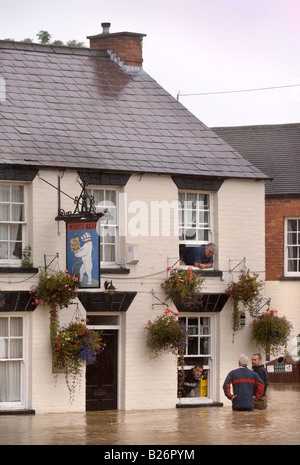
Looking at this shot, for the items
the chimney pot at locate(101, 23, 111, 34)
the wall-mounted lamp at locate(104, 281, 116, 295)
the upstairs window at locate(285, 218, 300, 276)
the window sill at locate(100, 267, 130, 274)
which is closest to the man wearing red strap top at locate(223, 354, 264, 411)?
the wall-mounted lamp at locate(104, 281, 116, 295)

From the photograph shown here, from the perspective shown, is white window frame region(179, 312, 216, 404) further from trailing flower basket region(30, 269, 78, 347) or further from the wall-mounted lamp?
trailing flower basket region(30, 269, 78, 347)

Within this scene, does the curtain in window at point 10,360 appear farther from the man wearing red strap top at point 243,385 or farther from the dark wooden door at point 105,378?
the man wearing red strap top at point 243,385

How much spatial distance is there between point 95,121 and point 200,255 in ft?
12.9

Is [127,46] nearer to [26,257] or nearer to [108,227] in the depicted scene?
[108,227]

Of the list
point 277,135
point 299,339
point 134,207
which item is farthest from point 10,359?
point 277,135

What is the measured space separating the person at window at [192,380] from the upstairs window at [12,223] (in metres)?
5.09

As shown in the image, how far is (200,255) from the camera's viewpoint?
28188 millimetres

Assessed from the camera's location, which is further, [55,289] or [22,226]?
[22,226]

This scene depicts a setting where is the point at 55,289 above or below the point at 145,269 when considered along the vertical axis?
below

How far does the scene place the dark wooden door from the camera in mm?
27125

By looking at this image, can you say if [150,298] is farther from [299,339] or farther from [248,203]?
[299,339]

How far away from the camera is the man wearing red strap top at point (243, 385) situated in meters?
23.6

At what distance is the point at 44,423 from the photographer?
79.8ft

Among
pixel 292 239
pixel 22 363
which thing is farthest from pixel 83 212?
pixel 292 239
